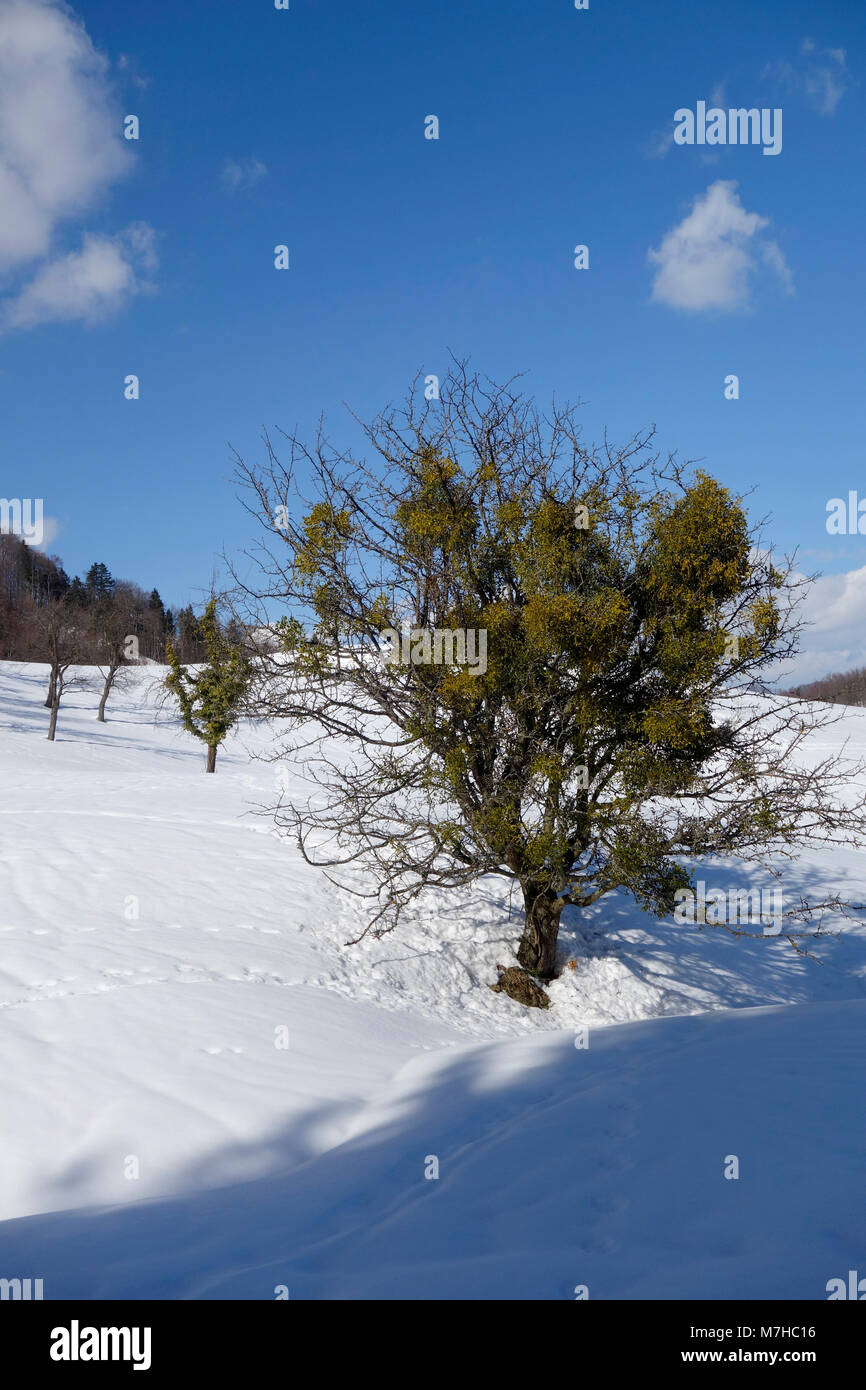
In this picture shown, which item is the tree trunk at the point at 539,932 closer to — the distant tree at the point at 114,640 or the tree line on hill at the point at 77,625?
the tree line on hill at the point at 77,625

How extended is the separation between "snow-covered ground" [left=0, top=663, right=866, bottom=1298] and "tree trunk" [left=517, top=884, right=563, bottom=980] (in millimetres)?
435

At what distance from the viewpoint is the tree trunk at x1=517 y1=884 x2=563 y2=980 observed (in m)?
10.7

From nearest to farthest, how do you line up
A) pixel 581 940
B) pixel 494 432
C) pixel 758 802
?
1. pixel 758 802
2. pixel 494 432
3. pixel 581 940

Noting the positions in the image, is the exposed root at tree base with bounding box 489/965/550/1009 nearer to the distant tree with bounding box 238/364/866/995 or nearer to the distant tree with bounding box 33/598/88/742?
the distant tree with bounding box 238/364/866/995

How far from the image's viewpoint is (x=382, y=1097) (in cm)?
640

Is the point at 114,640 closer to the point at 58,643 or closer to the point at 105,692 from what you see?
the point at 105,692

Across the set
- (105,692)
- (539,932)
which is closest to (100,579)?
(105,692)

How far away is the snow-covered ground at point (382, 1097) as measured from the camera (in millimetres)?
3242

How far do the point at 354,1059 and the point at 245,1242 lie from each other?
3739 millimetres

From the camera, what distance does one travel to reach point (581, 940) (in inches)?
498

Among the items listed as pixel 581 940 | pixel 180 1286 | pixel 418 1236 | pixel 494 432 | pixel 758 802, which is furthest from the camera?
pixel 581 940

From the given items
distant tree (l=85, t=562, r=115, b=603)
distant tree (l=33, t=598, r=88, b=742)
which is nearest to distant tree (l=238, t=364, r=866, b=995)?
distant tree (l=33, t=598, r=88, b=742)
